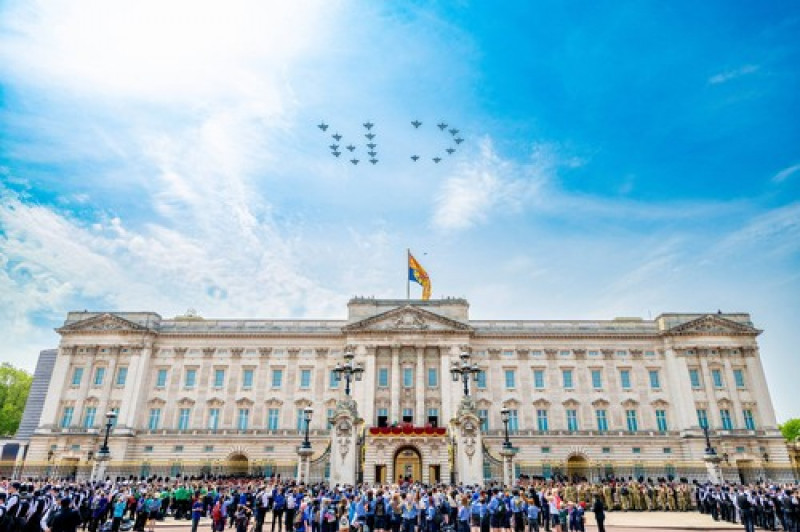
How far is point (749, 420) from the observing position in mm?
53156

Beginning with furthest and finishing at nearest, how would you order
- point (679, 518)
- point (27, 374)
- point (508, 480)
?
point (27, 374) → point (508, 480) → point (679, 518)

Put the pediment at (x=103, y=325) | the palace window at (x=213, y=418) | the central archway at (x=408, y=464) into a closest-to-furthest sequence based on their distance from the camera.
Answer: the central archway at (x=408, y=464)
the palace window at (x=213, y=418)
the pediment at (x=103, y=325)

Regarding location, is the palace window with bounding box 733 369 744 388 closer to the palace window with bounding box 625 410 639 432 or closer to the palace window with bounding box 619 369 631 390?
the palace window with bounding box 619 369 631 390

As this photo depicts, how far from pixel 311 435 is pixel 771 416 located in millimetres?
47575

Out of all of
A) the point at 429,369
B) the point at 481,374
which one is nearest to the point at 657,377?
the point at 481,374

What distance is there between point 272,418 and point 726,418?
47.7 m

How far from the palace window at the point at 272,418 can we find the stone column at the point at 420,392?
14884mm

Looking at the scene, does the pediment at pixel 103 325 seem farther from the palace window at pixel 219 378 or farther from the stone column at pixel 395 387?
the stone column at pixel 395 387

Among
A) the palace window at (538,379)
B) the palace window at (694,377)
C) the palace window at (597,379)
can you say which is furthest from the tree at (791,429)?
the palace window at (538,379)

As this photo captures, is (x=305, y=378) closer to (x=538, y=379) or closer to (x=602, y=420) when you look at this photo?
(x=538, y=379)

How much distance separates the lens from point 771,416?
5288 cm

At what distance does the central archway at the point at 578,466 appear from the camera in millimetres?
51144

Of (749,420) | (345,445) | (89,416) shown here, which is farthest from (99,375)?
(749,420)

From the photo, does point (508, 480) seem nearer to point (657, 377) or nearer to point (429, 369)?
point (429, 369)
